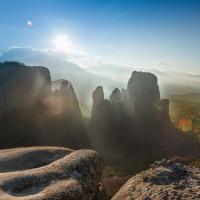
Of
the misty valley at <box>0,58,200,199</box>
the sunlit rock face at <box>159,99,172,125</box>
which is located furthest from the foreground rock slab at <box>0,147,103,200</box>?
the sunlit rock face at <box>159,99,172,125</box>

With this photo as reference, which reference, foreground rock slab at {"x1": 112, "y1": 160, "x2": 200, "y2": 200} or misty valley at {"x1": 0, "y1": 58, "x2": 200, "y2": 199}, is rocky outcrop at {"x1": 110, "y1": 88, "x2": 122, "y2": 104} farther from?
foreground rock slab at {"x1": 112, "y1": 160, "x2": 200, "y2": 200}

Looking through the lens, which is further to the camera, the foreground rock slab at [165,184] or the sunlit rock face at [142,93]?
the sunlit rock face at [142,93]

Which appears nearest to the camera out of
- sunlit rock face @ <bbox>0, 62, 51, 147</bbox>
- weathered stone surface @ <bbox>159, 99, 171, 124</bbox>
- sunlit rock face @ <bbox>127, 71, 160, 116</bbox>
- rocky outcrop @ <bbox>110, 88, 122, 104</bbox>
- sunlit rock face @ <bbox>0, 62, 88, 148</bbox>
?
sunlit rock face @ <bbox>0, 62, 51, 147</bbox>

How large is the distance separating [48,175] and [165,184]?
10147mm

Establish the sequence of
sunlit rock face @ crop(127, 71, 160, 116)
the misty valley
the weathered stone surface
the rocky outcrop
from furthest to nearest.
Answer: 1. the weathered stone surface
2. the rocky outcrop
3. sunlit rock face @ crop(127, 71, 160, 116)
4. the misty valley

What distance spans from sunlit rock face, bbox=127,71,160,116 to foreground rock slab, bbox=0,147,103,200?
11878 cm

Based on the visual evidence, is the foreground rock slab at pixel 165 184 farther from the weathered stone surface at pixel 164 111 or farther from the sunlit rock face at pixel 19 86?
the weathered stone surface at pixel 164 111

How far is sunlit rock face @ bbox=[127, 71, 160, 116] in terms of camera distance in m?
160

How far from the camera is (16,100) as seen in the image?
126 metres

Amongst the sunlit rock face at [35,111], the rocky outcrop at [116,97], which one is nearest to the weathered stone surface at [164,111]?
the rocky outcrop at [116,97]

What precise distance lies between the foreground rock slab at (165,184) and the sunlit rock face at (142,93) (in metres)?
125

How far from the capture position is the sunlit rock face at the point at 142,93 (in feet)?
526

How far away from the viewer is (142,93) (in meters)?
163

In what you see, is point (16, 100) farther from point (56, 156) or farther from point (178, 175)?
point (178, 175)
